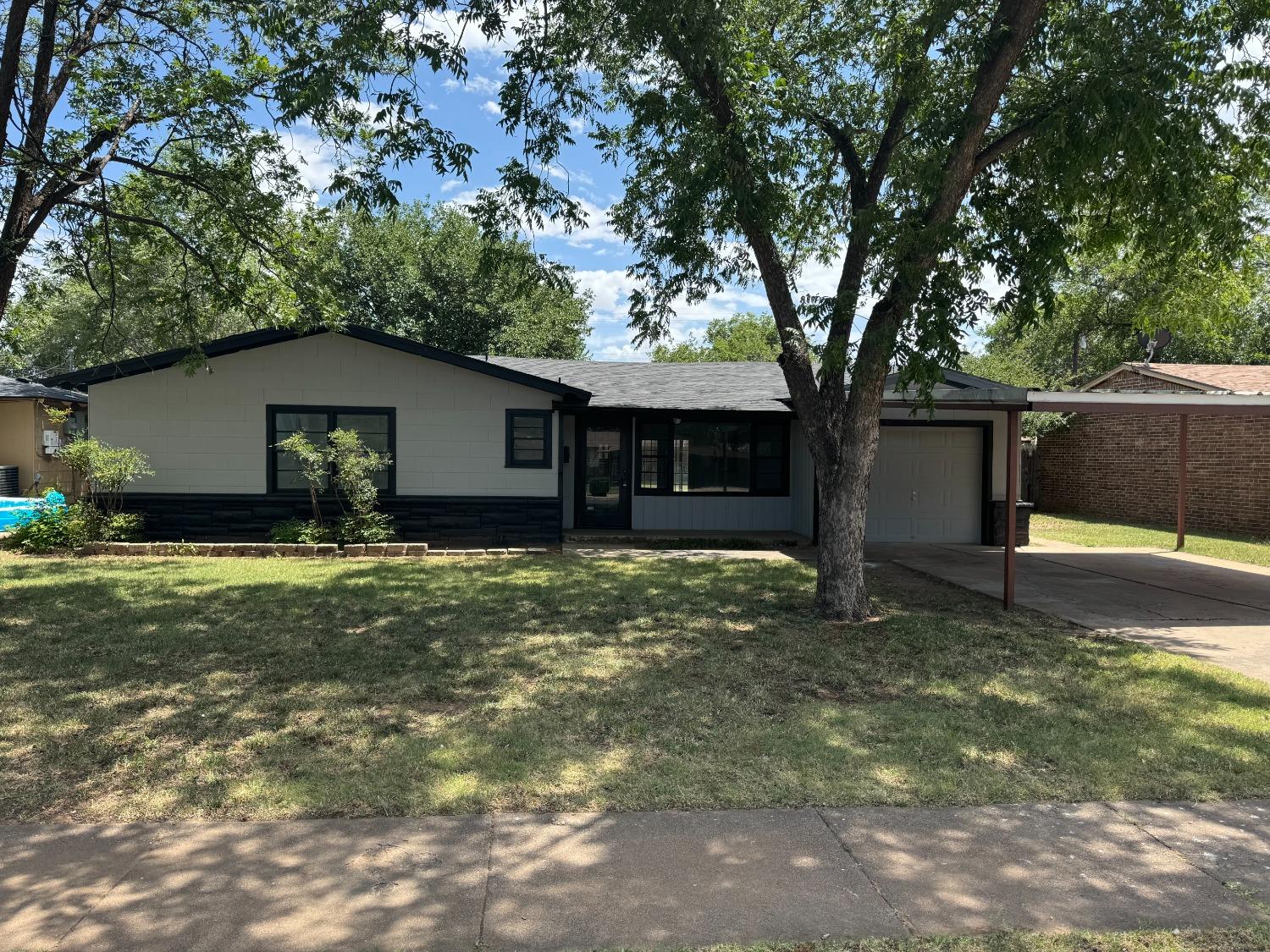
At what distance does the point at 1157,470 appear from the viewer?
1773cm

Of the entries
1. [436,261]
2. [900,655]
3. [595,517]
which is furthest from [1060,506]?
[436,261]

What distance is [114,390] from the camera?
12.4m

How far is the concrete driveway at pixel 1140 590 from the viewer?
740cm

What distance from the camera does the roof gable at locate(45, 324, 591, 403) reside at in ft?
39.1

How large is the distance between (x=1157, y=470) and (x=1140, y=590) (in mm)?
9587

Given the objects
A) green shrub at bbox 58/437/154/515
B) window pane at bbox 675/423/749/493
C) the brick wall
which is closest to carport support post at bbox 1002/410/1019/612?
window pane at bbox 675/423/749/493

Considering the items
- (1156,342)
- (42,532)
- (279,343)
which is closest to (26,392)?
(42,532)

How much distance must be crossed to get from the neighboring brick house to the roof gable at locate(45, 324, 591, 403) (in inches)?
411

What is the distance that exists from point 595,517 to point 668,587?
18.1 ft

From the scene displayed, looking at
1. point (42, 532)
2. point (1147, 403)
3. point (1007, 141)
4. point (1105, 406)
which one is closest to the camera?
point (1007, 141)

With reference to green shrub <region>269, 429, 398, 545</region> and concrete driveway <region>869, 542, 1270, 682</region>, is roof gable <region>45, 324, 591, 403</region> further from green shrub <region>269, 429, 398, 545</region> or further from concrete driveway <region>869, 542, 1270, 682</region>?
concrete driveway <region>869, 542, 1270, 682</region>

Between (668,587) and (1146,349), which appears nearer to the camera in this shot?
(668,587)

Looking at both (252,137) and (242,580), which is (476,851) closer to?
(242,580)

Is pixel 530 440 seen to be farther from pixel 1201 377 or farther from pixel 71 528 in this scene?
pixel 1201 377
